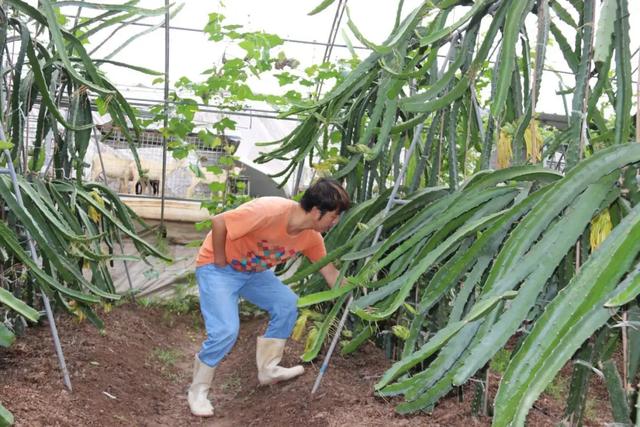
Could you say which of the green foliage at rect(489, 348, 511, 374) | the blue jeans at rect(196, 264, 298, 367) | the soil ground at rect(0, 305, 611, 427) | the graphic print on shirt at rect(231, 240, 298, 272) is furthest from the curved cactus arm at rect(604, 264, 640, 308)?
the graphic print on shirt at rect(231, 240, 298, 272)

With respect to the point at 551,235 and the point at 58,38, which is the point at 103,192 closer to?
the point at 58,38

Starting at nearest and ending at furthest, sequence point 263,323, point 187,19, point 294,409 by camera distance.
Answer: point 294,409 → point 263,323 → point 187,19

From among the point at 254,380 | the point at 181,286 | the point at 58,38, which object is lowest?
the point at 181,286

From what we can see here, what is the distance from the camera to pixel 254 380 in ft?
11.4

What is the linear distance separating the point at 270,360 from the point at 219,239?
647 millimetres

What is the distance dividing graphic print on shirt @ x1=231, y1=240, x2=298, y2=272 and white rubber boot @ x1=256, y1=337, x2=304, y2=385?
1.21 ft

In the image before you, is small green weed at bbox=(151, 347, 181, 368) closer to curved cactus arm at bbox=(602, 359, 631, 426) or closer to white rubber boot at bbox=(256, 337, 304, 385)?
white rubber boot at bbox=(256, 337, 304, 385)

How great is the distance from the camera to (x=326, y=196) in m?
2.78

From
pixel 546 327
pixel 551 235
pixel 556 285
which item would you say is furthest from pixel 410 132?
pixel 546 327

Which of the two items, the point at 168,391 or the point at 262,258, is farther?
the point at 168,391

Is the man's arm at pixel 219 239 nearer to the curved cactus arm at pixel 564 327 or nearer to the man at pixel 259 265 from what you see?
the man at pixel 259 265

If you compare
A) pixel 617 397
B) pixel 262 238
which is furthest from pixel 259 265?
pixel 617 397

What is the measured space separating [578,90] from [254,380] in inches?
91.2

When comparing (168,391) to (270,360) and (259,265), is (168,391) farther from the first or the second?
(259,265)
